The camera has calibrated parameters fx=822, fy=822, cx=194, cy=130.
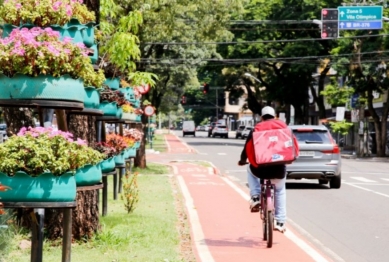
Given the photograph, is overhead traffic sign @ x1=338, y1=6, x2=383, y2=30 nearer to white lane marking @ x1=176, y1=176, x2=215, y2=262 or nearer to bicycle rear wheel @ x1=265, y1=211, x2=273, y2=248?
white lane marking @ x1=176, y1=176, x2=215, y2=262

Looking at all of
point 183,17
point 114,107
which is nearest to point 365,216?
point 114,107

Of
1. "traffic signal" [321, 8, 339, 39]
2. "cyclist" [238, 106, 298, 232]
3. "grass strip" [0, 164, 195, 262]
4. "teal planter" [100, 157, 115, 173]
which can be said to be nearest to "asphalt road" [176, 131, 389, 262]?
"cyclist" [238, 106, 298, 232]

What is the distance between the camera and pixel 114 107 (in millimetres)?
11391

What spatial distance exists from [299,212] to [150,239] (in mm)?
5974

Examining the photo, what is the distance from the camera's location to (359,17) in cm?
3550

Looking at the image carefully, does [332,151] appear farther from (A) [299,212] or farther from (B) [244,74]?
(B) [244,74]

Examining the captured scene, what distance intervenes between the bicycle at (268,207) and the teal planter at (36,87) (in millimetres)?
4492

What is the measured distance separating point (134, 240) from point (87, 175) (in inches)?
122

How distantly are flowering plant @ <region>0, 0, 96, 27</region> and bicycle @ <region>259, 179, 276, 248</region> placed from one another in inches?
174

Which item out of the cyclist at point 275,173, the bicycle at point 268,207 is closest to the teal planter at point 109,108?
the cyclist at point 275,173

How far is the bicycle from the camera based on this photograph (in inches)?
436

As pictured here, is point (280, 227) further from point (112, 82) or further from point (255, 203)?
point (112, 82)

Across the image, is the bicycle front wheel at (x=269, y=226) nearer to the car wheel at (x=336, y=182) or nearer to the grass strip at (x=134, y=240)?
the grass strip at (x=134, y=240)

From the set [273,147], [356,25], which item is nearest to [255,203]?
[273,147]
